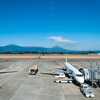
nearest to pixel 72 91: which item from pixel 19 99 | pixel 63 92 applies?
pixel 63 92

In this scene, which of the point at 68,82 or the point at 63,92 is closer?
the point at 63,92

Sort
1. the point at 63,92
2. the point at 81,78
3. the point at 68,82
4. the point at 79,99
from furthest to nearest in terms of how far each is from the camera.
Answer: the point at 68,82, the point at 81,78, the point at 63,92, the point at 79,99

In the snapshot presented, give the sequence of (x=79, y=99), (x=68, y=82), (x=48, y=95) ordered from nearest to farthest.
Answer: (x=79, y=99)
(x=48, y=95)
(x=68, y=82)

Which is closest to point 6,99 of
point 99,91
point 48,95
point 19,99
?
point 19,99

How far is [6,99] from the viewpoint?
738 inches

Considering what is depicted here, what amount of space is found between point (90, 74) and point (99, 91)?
4682 mm

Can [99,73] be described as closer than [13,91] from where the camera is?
No

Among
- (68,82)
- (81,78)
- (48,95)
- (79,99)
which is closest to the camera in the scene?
(79,99)

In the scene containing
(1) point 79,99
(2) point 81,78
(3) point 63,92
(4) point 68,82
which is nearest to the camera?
(1) point 79,99

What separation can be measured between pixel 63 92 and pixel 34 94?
21.6 feet

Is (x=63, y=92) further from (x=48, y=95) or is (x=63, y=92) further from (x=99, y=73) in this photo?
(x=99, y=73)

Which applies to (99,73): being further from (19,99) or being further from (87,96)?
(19,99)

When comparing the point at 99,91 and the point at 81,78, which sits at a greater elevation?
the point at 81,78

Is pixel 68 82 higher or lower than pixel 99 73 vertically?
lower
